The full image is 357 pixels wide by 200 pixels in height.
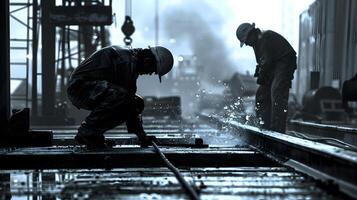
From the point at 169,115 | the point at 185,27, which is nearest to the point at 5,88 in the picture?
the point at 169,115

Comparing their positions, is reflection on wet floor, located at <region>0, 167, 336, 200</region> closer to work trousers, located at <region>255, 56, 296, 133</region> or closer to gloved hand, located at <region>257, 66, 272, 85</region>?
work trousers, located at <region>255, 56, 296, 133</region>

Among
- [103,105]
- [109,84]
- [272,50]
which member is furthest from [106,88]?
[272,50]

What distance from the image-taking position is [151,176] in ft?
11.5

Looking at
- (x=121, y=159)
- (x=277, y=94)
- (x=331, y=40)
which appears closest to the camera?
(x=121, y=159)

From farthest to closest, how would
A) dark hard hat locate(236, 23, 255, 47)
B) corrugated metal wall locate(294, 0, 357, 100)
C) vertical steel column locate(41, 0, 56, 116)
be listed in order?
corrugated metal wall locate(294, 0, 357, 100) < vertical steel column locate(41, 0, 56, 116) < dark hard hat locate(236, 23, 255, 47)

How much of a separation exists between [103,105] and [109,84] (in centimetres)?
20

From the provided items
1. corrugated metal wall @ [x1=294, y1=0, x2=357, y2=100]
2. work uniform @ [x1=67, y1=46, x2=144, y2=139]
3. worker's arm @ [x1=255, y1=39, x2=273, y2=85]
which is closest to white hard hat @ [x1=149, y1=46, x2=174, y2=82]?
work uniform @ [x1=67, y1=46, x2=144, y2=139]

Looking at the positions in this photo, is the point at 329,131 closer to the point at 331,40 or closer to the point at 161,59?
the point at 161,59

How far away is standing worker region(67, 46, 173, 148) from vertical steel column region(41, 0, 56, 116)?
7221 millimetres

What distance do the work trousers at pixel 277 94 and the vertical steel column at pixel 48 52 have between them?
599 centimetres

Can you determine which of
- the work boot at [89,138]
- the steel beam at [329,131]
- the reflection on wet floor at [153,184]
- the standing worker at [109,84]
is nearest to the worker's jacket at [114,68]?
the standing worker at [109,84]

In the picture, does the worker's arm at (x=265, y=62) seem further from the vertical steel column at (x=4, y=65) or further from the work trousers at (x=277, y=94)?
the vertical steel column at (x=4, y=65)

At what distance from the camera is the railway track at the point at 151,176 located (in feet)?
9.46

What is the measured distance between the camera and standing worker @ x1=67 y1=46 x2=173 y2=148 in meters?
4.85
